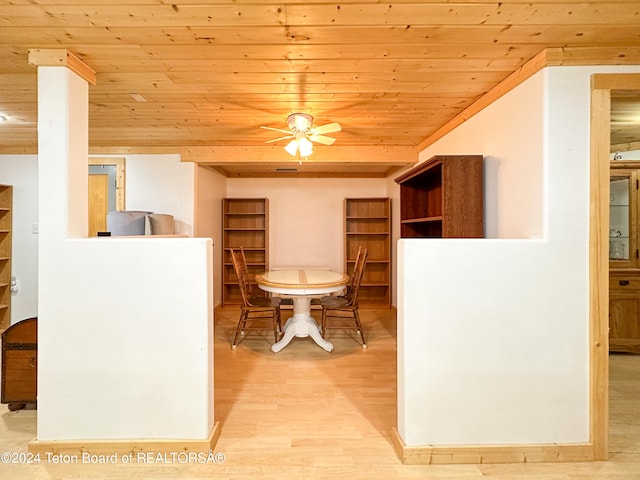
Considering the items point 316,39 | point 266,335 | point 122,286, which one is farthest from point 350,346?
point 316,39

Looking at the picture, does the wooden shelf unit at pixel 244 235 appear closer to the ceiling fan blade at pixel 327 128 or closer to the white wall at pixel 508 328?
the ceiling fan blade at pixel 327 128

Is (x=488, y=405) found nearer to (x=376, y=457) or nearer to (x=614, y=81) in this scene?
(x=376, y=457)

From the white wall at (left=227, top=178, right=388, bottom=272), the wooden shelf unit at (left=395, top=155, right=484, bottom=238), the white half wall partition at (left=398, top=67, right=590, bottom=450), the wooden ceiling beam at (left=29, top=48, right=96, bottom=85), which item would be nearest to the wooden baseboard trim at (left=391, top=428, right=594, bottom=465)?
the white half wall partition at (left=398, top=67, right=590, bottom=450)

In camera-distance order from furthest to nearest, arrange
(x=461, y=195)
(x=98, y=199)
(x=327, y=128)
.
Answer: (x=98, y=199)
(x=327, y=128)
(x=461, y=195)

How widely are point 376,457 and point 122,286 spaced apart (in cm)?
162

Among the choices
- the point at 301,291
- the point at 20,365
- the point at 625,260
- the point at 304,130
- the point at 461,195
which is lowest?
the point at 20,365

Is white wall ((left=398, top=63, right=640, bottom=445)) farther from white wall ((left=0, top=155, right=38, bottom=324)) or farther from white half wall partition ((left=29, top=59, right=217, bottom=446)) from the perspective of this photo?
white wall ((left=0, top=155, right=38, bottom=324))

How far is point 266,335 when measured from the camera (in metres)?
4.02

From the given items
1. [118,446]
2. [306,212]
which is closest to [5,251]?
[118,446]

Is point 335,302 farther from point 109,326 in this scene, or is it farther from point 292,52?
point 292,52

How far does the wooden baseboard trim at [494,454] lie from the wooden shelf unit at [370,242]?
3.81m

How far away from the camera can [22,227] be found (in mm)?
4234

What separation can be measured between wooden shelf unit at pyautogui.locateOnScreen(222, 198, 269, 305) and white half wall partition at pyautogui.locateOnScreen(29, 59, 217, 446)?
3663 mm

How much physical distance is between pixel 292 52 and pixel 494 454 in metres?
2.37
